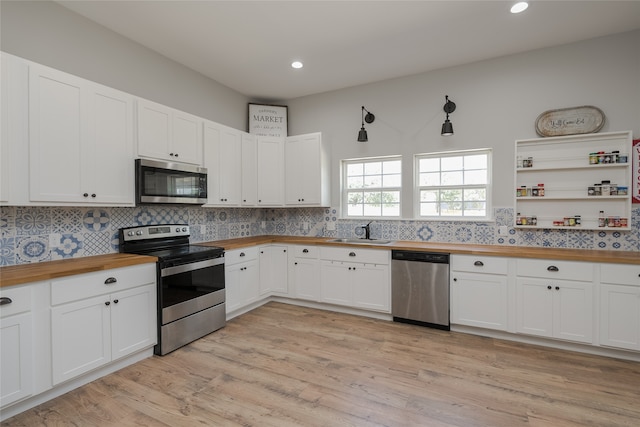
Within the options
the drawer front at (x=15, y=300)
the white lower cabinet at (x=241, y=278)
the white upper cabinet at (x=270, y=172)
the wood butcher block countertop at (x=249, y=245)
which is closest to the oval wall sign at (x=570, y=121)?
the wood butcher block countertop at (x=249, y=245)

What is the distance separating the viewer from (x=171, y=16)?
2646 mm

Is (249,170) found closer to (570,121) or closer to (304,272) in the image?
(304,272)

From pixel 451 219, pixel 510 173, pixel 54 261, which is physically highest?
pixel 510 173

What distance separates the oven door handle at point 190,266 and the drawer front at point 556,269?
9.78 feet

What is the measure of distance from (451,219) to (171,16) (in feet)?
11.7

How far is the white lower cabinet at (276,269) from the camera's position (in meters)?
4.04

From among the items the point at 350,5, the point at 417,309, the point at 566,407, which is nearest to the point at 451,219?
the point at 417,309

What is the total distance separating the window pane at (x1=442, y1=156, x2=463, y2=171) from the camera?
12.0 ft

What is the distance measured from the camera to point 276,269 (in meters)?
4.09

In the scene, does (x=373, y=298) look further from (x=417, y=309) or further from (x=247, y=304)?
(x=247, y=304)

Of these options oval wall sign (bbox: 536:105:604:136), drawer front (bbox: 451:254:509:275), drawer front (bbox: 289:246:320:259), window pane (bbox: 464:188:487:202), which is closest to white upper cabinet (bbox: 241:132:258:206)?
drawer front (bbox: 289:246:320:259)

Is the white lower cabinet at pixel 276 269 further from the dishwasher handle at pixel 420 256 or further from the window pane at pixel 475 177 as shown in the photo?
the window pane at pixel 475 177

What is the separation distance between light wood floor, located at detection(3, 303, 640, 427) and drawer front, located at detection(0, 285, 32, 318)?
0.67 m

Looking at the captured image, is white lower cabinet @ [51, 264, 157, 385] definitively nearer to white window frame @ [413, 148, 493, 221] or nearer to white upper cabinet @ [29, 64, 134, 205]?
white upper cabinet @ [29, 64, 134, 205]
